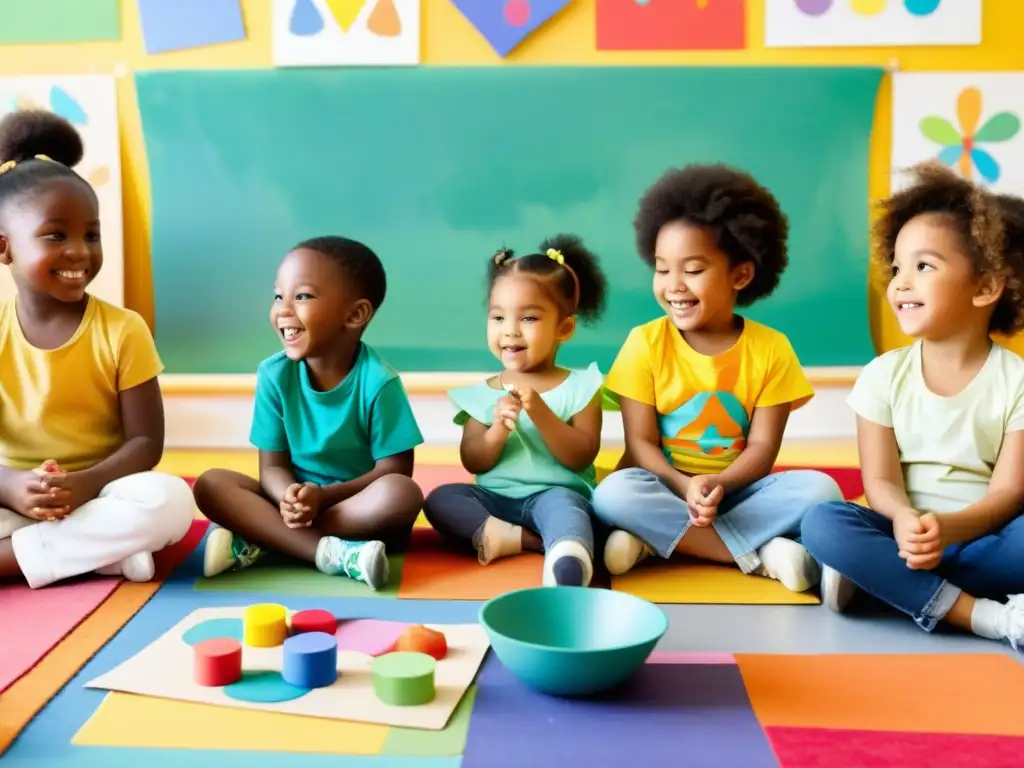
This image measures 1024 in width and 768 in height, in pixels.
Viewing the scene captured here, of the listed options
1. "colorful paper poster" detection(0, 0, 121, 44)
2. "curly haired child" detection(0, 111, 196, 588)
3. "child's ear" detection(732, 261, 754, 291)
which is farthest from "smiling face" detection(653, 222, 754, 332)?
"colorful paper poster" detection(0, 0, 121, 44)

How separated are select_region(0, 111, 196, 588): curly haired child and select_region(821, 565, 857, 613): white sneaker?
93 cm

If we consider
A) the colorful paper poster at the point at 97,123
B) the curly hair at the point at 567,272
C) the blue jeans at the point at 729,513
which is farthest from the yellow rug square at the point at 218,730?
the colorful paper poster at the point at 97,123

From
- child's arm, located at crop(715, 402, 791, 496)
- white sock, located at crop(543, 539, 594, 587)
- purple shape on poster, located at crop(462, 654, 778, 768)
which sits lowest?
purple shape on poster, located at crop(462, 654, 778, 768)

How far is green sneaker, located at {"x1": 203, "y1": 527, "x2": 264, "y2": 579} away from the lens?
1456 millimetres

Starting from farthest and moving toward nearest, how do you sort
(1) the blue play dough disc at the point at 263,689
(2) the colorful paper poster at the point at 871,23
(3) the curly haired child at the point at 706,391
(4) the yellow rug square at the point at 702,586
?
(2) the colorful paper poster at the point at 871,23 < (3) the curly haired child at the point at 706,391 < (4) the yellow rug square at the point at 702,586 < (1) the blue play dough disc at the point at 263,689

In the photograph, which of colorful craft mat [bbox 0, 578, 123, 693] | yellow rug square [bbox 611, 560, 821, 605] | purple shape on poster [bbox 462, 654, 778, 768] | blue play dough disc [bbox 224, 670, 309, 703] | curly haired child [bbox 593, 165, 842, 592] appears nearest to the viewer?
purple shape on poster [bbox 462, 654, 778, 768]

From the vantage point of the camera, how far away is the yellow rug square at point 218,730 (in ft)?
3.13

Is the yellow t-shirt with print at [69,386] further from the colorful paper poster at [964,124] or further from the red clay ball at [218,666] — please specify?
the colorful paper poster at [964,124]

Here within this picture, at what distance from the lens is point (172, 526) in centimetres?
145

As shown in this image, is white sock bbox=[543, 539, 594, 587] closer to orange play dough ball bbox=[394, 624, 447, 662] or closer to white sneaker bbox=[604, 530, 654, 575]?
white sneaker bbox=[604, 530, 654, 575]

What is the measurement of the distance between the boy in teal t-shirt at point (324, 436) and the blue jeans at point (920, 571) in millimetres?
628

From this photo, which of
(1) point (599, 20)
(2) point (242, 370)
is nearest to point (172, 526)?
(2) point (242, 370)

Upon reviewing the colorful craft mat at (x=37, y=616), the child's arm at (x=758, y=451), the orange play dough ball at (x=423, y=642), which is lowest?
the colorful craft mat at (x=37, y=616)

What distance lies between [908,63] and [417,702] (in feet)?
7.13
